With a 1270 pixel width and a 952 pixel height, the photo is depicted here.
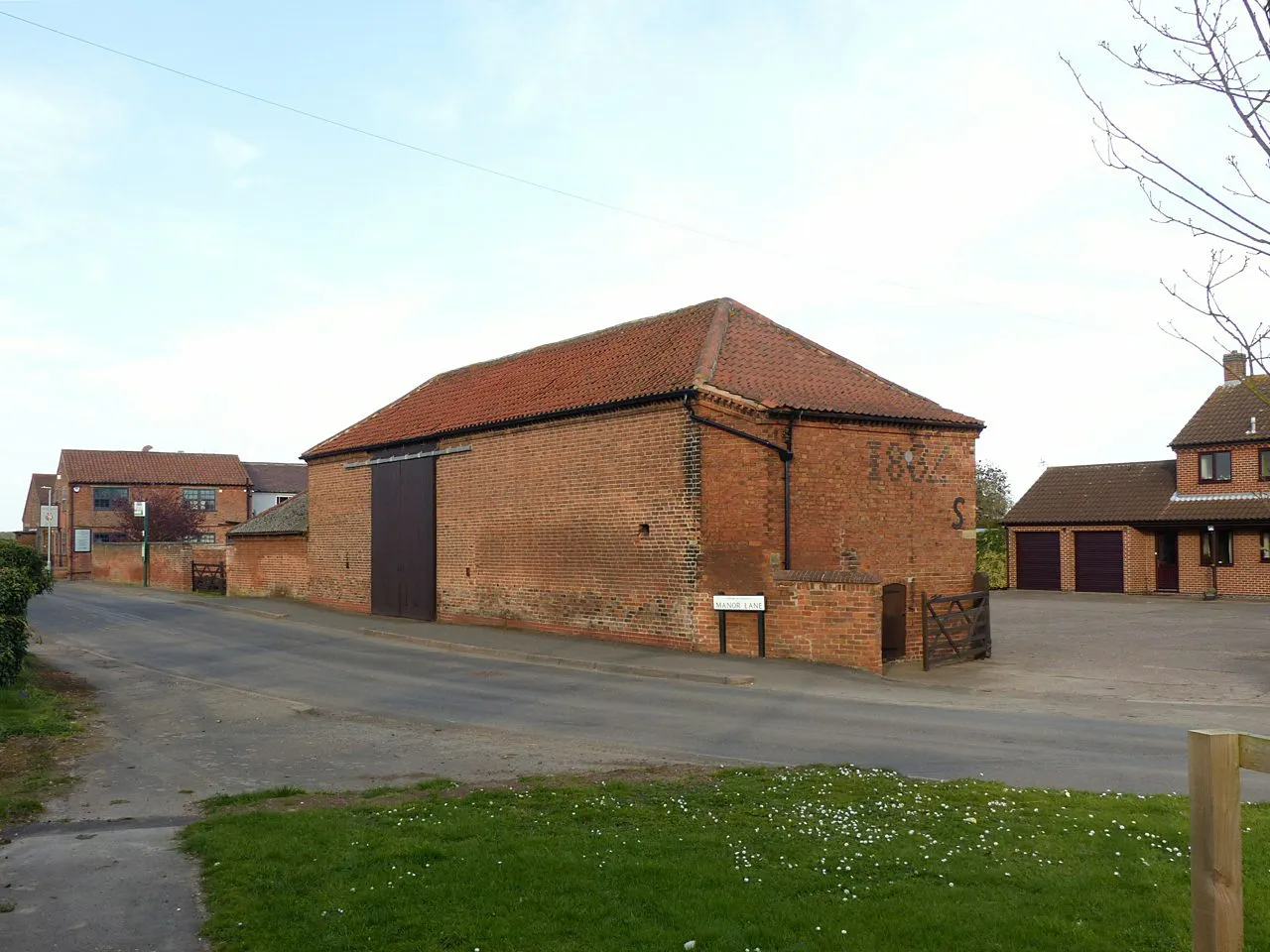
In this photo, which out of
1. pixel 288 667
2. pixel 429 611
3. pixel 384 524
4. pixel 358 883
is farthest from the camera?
pixel 384 524

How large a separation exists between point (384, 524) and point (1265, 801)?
2420cm

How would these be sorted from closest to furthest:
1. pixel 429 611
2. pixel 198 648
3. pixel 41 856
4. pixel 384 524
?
1. pixel 41 856
2. pixel 198 648
3. pixel 429 611
4. pixel 384 524

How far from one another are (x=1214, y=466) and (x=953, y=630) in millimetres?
25212

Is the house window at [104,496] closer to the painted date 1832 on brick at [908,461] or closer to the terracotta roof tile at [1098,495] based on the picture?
the terracotta roof tile at [1098,495]

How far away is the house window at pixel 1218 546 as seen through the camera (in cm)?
3703

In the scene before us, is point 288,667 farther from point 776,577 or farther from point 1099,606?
point 1099,606

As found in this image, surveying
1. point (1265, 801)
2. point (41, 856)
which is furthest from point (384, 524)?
point (1265, 801)

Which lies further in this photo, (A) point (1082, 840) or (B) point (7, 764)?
(B) point (7, 764)

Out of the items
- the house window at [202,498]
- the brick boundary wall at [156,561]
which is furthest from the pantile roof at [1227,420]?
the house window at [202,498]

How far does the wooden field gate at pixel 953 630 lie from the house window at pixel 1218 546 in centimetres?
2211

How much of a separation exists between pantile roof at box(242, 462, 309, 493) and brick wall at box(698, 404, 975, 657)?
61025 millimetres

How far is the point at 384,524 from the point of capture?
2861 cm

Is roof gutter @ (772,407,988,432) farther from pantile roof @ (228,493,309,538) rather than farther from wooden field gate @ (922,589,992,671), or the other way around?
pantile roof @ (228,493,309,538)

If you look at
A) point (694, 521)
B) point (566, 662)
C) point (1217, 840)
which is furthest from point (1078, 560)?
point (1217, 840)
